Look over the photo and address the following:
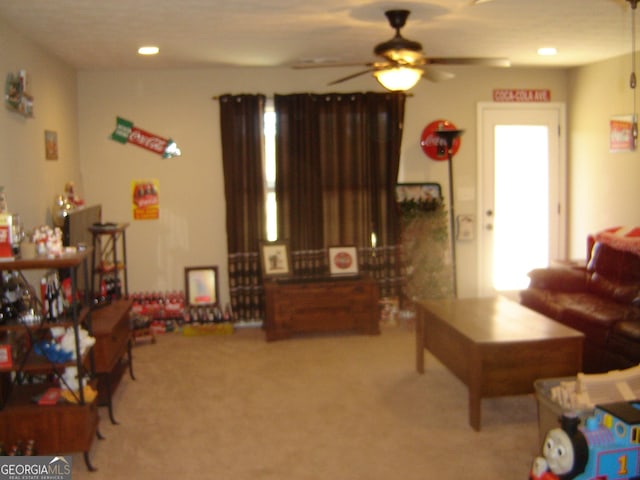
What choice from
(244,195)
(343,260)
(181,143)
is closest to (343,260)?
(343,260)

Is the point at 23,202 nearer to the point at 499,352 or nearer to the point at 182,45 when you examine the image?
the point at 182,45

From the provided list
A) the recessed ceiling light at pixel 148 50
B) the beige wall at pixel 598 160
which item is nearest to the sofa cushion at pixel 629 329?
the beige wall at pixel 598 160

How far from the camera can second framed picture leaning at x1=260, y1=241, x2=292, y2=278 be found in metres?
5.65

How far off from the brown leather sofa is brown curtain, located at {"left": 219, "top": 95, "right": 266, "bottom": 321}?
7.88 ft

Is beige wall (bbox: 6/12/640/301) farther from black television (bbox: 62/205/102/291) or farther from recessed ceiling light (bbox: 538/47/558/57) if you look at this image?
black television (bbox: 62/205/102/291)

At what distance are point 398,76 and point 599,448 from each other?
7.76 ft

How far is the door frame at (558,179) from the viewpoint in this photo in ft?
20.0

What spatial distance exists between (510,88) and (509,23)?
77.4 inches

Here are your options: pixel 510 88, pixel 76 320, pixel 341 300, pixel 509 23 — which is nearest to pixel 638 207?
pixel 510 88

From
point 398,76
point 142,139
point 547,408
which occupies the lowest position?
point 547,408

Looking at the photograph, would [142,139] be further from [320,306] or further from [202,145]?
[320,306]

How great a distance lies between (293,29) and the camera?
4.22 meters

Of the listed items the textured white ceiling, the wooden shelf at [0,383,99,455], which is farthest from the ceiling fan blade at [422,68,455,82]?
the wooden shelf at [0,383,99,455]

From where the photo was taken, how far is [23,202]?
3.95 m
